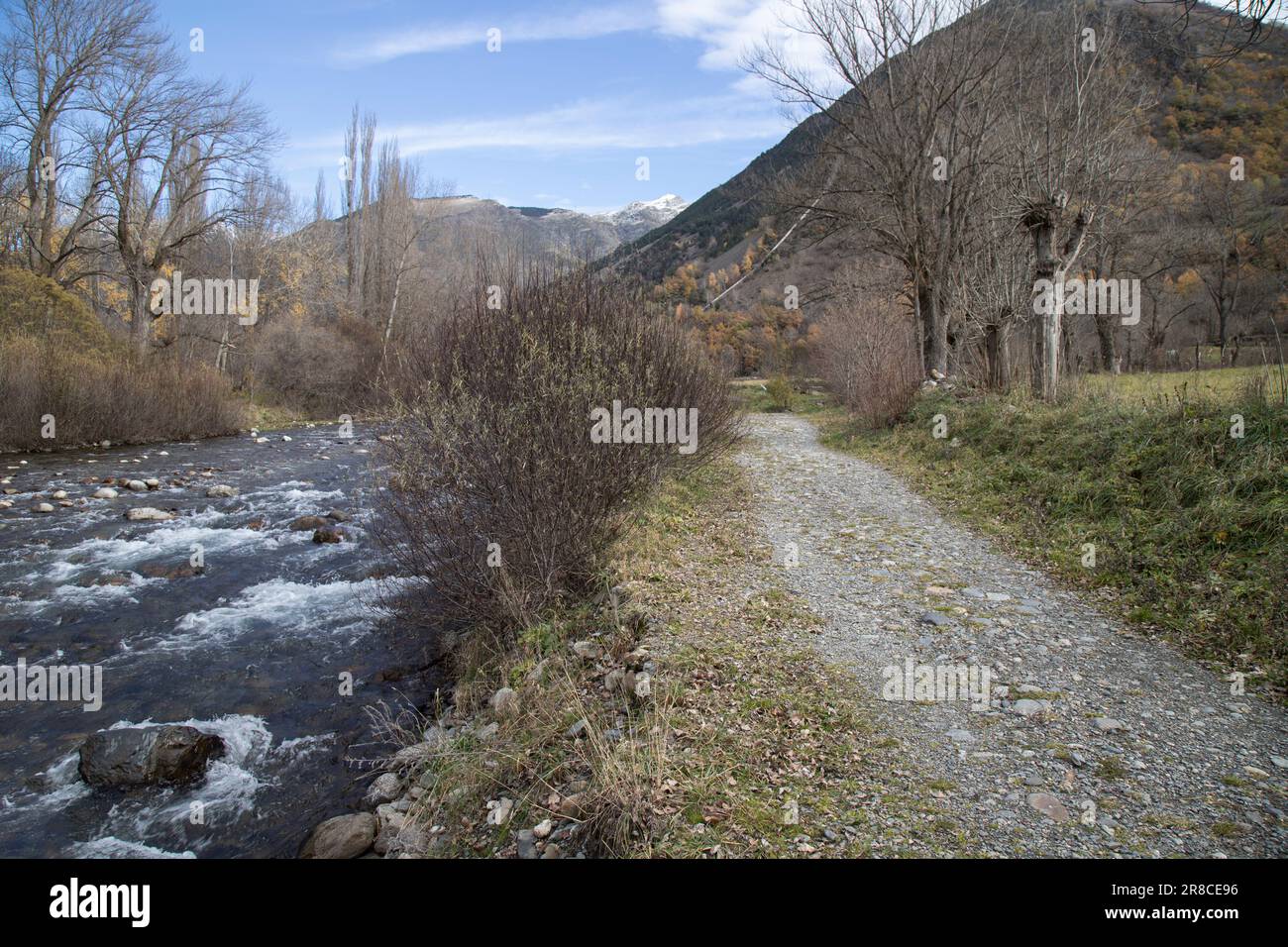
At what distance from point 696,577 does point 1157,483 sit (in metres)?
4.57

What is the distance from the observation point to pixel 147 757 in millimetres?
4562

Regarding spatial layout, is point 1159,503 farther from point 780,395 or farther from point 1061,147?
point 780,395

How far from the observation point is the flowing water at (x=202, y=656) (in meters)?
4.19

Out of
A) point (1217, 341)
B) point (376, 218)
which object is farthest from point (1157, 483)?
point (376, 218)

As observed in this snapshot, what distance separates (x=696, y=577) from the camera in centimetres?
573

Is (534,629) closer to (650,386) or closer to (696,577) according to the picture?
(696,577)

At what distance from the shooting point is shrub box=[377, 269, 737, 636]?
5148mm
